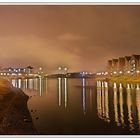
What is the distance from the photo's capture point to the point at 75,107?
3297 mm

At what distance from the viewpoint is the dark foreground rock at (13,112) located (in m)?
3.18

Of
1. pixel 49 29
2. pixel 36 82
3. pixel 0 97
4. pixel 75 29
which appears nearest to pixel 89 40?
pixel 75 29

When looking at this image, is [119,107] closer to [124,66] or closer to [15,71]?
[124,66]

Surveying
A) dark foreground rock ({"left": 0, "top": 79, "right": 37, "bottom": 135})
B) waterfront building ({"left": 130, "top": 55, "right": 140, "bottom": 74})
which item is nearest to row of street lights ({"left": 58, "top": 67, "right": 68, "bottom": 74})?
dark foreground rock ({"left": 0, "top": 79, "right": 37, "bottom": 135})

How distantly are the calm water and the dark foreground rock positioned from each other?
0.21 ft

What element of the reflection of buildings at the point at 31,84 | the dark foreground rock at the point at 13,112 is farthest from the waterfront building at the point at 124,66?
the dark foreground rock at the point at 13,112

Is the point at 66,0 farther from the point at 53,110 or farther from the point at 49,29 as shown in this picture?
the point at 53,110

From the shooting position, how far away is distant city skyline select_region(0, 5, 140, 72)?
10.7ft

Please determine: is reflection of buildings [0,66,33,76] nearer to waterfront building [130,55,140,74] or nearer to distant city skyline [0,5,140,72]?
distant city skyline [0,5,140,72]

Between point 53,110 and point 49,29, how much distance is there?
822 mm

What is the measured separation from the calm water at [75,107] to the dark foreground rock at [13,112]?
0.21 feet

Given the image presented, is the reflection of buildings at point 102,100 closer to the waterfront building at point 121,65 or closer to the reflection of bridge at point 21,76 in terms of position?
the waterfront building at point 121,65

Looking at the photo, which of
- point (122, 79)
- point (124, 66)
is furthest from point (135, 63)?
point (122, 79)

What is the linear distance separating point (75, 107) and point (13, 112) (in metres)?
0.63
